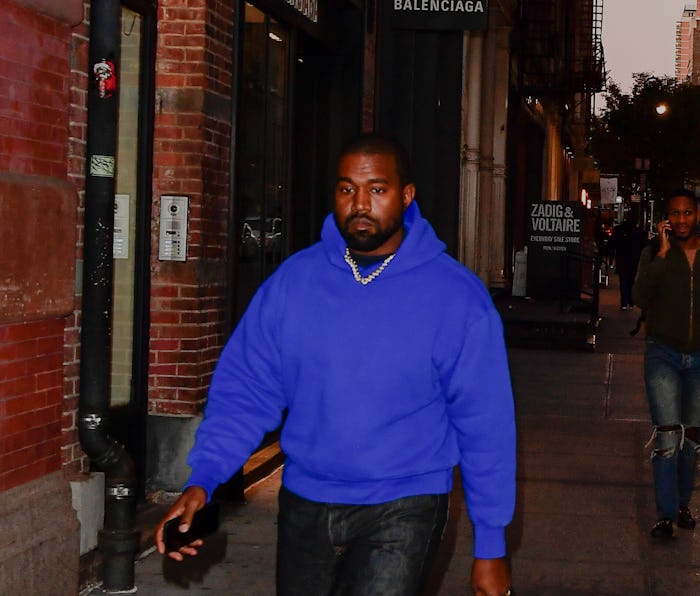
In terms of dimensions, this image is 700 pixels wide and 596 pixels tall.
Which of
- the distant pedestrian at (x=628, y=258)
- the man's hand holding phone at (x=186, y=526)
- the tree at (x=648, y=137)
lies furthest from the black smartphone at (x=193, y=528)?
the tree at (x=648, y=137)

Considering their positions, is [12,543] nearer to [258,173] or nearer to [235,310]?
[235,310]

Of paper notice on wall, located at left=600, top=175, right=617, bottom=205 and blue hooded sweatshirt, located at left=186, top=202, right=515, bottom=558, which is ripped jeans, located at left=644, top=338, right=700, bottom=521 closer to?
blue hooded sweatshirt, located at left=186, top=202, right=515, bottom=558

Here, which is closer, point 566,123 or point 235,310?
point 235,310

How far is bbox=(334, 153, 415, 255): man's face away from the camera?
3871mm

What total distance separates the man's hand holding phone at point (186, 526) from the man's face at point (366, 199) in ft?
2.70

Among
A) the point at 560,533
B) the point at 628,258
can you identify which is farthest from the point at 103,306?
the point at 628,258

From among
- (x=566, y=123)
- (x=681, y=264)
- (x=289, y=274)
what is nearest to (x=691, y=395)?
(x=681, y=264)

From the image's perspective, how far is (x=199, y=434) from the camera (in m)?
3.98

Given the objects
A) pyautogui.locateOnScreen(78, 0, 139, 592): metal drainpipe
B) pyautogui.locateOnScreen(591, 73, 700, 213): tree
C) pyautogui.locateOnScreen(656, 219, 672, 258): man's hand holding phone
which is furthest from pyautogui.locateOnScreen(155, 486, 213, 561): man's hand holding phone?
pyautogui.locateOnScreen(591, 73, 700, 213): tree

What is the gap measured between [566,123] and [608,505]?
3779cm

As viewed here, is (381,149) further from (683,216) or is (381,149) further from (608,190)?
(608,190)

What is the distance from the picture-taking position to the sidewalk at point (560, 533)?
7211 millimetres

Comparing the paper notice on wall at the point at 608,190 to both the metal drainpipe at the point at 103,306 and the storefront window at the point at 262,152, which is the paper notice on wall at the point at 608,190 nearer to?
the storefront window at the point at 262,152

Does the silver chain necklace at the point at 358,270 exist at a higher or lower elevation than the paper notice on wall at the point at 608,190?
lower
